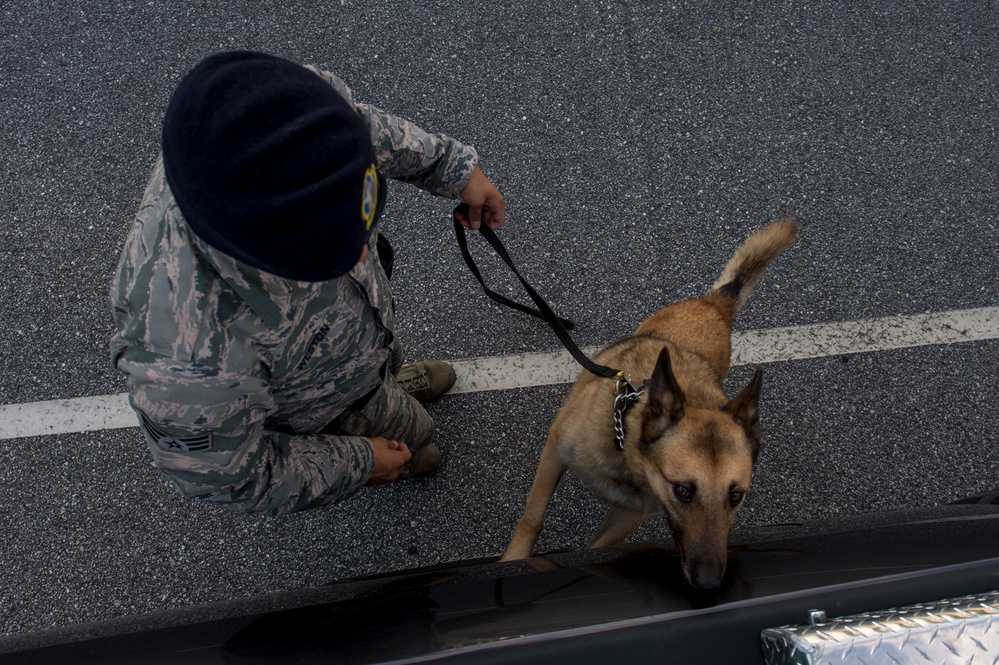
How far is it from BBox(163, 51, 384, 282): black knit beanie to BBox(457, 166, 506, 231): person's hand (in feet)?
3.14

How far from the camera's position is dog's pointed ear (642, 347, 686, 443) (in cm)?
202

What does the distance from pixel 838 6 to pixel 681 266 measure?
2.28 metres

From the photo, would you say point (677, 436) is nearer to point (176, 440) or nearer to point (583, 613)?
point (583, 613)

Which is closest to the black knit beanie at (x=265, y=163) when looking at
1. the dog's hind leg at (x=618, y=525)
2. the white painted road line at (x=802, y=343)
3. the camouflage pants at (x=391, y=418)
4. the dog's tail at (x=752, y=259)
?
the camouflage pants at (x=391, y=418)

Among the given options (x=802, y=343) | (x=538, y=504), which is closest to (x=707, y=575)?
(x=538, y=504)

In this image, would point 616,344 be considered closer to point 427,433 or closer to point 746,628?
point 427,433

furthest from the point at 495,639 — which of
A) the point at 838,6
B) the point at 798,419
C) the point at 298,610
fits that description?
the point at 838,6

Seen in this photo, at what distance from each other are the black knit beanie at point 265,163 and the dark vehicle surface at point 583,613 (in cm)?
76

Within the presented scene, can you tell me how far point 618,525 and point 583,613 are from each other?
4.36 ft

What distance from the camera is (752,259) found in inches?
109

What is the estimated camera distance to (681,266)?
324 cm

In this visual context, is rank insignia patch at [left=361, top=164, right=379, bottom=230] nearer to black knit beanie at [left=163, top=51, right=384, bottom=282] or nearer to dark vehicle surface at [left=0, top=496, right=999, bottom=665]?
black knit beanie at [left=163, top=51, right=384, bottom=282]

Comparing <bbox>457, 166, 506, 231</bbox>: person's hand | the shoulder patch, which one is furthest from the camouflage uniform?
<bbox>457, 166, 506, 231</bbox>: person's hand

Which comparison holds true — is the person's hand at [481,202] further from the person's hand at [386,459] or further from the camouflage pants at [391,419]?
the person's hand at [386,459]
